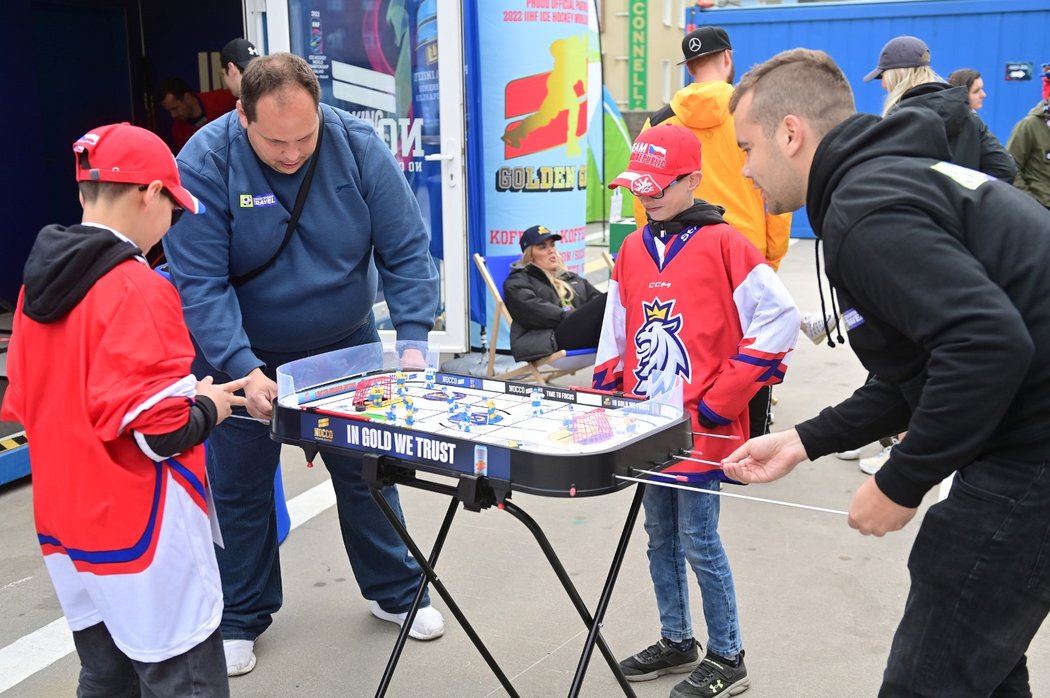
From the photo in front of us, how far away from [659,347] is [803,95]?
3.85 feet

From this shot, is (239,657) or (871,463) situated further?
(871,463)

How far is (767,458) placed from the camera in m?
2.44

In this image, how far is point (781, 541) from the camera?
4605 mm

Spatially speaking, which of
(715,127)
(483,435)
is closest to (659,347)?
(483,435)

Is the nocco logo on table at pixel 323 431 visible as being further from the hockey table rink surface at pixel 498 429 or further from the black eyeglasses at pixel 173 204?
the black eyeglasses at pixel 173 204

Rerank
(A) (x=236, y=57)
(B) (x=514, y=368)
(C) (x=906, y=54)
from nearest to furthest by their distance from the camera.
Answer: (C) (x=906, y=54)
(A) (x=236, y=57)
(B) (x=514, y=368)

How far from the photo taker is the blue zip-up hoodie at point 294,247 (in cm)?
328

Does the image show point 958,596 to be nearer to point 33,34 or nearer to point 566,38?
point 566,38

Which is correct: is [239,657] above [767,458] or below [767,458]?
below

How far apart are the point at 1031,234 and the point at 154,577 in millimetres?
1966

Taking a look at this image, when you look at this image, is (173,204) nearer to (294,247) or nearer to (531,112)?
(294,247)

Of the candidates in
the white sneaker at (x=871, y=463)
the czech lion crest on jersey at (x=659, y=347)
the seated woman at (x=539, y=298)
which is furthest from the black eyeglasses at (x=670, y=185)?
the seated woman at (x=539, y=298)

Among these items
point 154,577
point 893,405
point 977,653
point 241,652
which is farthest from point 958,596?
point 241,652

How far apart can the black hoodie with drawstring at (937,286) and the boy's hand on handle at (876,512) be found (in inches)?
1.1
